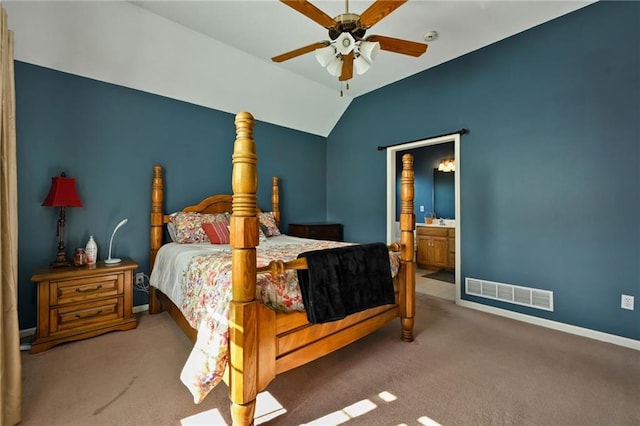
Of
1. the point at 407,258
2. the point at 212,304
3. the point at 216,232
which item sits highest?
the point at 216,232

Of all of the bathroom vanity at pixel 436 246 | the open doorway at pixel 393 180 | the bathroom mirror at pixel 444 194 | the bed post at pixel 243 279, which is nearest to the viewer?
the bed post at pixel 243 279

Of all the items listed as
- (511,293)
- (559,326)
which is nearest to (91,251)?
(511,293)

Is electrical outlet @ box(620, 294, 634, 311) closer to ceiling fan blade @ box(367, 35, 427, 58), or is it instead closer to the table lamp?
ceiling fan blade @ box(367, 35, 427, 58)

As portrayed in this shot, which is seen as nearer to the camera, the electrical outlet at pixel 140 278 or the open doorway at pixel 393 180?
the electrical outlet at pixel 140 278

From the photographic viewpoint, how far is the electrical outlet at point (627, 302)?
2.50 metres

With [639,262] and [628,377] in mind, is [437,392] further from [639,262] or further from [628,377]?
[639,262]

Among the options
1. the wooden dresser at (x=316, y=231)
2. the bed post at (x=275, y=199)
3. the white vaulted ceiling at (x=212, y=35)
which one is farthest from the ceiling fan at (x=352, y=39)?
the wooden dresser at (x=316, y=231)

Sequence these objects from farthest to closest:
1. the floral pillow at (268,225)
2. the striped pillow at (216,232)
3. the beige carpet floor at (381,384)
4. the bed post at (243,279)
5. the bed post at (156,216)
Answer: the floral pillow at (268,225)
the bed post at (156,216)
the striped pillow at (216,232)
the beige carpet floor at (381,384)
the bed post at (243,279)

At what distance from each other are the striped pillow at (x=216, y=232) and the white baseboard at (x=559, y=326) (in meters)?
2.89

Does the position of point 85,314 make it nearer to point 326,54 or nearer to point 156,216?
point 156,216

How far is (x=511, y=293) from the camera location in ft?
10.4

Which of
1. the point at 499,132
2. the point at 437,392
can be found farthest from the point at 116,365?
the point at 499,132

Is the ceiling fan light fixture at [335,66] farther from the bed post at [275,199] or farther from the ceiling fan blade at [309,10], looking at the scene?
the bed post at [275,199]

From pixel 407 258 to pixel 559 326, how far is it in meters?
1.77
